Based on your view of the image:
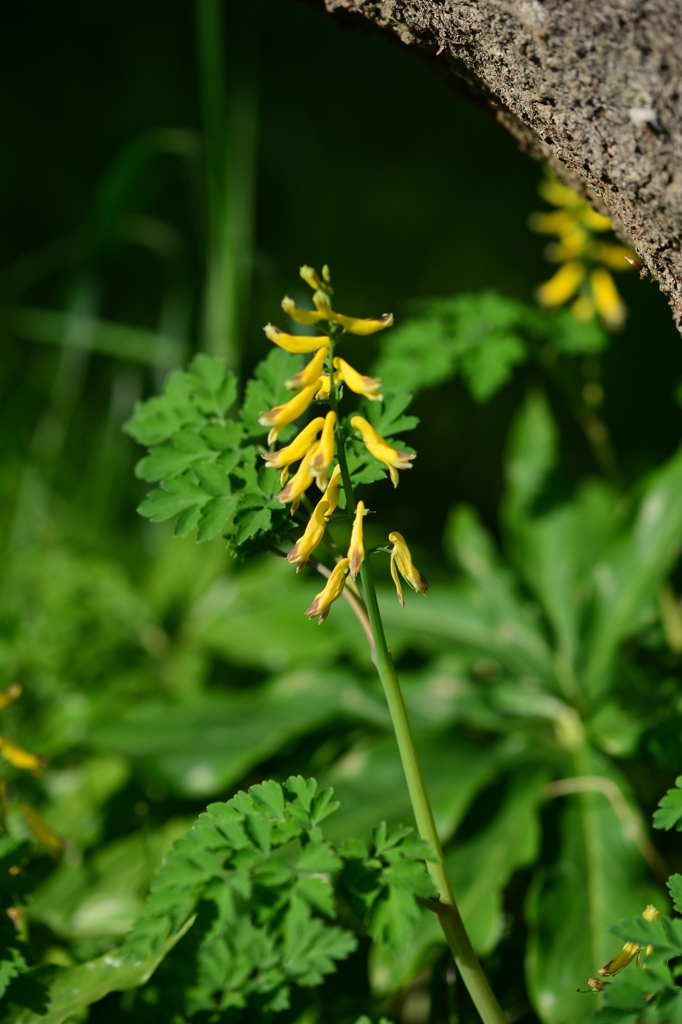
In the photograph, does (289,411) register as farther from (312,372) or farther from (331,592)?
(331,592)

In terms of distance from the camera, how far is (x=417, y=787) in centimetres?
73

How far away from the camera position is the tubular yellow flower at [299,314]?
0.66m

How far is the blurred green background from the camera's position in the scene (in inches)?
56.6

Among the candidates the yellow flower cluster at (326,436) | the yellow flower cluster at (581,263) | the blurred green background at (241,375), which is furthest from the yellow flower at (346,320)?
the yellow flower cluster at (581,263)

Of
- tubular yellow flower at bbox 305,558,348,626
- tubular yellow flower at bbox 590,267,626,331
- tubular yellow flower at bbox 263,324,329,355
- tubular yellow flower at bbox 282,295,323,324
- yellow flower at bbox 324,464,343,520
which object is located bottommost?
tubular yellow flower at bbox 305,558,348,626

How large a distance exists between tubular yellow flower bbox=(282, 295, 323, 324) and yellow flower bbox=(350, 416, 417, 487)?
3.8 inches

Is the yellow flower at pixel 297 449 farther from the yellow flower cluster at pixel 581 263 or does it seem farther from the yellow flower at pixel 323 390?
the yellow flower cluster at pixel 581 263

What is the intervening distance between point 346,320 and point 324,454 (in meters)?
0.13

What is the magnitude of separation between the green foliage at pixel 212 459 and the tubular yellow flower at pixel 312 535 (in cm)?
6

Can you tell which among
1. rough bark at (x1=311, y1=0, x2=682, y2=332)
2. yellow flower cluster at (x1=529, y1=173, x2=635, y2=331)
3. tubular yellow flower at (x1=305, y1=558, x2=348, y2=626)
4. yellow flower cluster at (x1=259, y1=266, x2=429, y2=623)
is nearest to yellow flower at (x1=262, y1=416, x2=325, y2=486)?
yellow flower cluster at (x1=259, y1=266, x2=429, y2=623)

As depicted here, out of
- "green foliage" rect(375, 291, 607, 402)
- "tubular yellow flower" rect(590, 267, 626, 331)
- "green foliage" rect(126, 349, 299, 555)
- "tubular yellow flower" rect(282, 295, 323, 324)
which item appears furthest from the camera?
"tubular yellow flower" rect(590, 267, 626, 331)

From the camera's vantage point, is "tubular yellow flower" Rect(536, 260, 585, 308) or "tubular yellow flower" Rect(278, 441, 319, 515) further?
"tubular yellow flower" Rect(536, 260, 585, 308)

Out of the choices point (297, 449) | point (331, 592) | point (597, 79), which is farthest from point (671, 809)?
point (597, 79)

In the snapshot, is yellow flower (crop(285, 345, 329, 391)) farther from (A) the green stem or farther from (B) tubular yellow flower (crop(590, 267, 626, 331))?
(B) tubular yellow flower (crop(590, 267, 626, 331))
